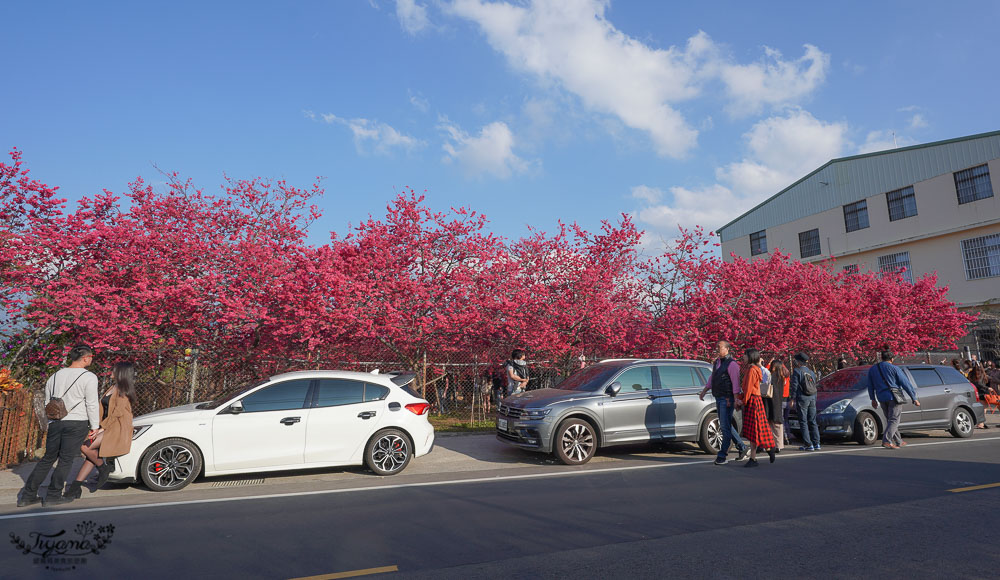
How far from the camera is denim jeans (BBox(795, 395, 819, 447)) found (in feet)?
35.1

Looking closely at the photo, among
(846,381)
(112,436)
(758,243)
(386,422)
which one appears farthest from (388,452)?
(758,243)

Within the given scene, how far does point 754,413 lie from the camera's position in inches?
356

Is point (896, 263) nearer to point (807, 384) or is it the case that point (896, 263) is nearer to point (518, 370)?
point (807, 384)

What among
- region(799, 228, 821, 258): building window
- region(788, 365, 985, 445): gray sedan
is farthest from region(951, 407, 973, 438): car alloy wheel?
region(799, 228, 821, 258): building window

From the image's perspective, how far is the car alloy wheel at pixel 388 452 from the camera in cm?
838

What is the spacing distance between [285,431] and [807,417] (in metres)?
9.34

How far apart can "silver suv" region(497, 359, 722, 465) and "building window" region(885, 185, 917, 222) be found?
2723 cm

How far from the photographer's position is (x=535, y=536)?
5.11 metres

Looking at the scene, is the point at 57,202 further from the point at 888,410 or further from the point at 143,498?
the point at 888,410

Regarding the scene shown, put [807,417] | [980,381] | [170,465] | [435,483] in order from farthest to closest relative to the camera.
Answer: [980,381], [807,417], [435,483], [170,465]

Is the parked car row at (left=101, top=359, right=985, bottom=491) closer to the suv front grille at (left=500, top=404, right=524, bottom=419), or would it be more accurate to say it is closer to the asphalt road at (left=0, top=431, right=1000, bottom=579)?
the suv front grille at (left=500, top=404, right=524, bottom=419)

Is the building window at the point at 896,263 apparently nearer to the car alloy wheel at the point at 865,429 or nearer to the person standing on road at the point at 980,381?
the person standing on road at the point at 980,381

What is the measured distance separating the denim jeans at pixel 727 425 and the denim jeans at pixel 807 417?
2.44m

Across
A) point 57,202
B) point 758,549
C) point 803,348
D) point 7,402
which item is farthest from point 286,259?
point 803,348
